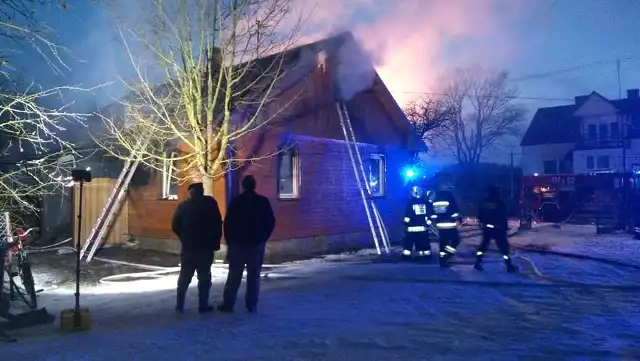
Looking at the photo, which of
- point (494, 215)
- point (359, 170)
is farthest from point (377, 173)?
point (494, 215)

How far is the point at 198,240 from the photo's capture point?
704 centimetres

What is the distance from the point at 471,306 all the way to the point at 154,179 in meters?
9.94

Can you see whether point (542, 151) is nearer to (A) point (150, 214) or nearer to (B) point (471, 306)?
(A) point (150, 214)

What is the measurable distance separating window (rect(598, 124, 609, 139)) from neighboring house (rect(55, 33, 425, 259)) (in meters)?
30.3

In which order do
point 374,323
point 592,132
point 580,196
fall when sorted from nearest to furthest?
point 374,323, point 580,196, point 592,132

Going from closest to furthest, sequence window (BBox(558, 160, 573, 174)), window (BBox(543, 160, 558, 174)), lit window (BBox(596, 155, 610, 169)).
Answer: lit window (BBox(596, 155, 610, 169)), window (BBox(558, 160, 573, 174)), window (BBox(543, 160, 558, 174))

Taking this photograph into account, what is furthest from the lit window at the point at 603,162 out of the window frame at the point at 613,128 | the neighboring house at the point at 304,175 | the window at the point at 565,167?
the neighboring house at the point at 304,175

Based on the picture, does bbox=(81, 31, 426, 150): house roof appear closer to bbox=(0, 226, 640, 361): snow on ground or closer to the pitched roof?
bbox=(0, 226, 640, 361): snow on ground

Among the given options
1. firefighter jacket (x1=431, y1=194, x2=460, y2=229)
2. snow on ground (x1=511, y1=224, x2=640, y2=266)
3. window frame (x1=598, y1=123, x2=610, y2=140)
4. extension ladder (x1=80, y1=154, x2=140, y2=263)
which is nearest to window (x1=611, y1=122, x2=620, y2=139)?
window frame (x1=598, y1=123, x2=610, y2=140)

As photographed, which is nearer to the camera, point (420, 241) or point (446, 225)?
point (446, 225)

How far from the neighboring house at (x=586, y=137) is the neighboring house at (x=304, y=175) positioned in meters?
27.9

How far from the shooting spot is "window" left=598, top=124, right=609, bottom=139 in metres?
40.5

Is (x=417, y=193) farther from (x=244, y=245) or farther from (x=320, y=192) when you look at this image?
(x=244, y=245)

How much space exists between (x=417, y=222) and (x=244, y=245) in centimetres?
592
